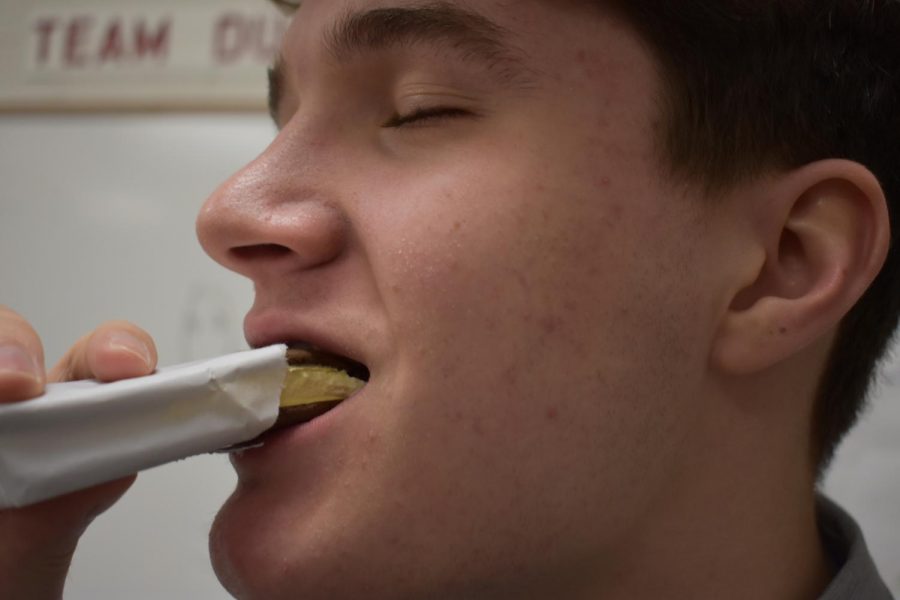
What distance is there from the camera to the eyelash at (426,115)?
1.94 ft

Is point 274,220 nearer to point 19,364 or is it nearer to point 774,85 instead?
point 19,364

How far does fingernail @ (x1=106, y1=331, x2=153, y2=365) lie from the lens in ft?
1.76

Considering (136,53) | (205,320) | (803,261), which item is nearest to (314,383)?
(803,261)

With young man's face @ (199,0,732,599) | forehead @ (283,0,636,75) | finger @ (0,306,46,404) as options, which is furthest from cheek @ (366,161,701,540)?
finger @ (0,306,46,404)

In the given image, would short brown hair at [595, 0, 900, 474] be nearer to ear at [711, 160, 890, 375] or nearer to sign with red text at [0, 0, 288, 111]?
ear at [711, 160, 890, 375]

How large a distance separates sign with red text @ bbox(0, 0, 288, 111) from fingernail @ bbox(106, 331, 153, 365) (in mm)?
826

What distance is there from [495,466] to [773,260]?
0.28 metres

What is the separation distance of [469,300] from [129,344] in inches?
8.9

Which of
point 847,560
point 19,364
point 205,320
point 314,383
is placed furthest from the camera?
point 205,320

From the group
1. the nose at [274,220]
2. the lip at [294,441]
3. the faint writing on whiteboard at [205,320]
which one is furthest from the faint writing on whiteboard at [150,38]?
the lip at [294,441]

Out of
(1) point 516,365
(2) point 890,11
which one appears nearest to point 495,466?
(1) point 516,365

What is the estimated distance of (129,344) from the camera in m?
0.55

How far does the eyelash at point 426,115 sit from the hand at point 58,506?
0.24 metres

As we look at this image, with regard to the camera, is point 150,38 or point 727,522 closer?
point 727,522
